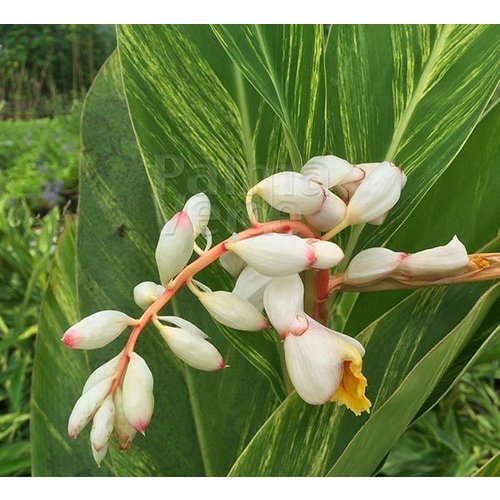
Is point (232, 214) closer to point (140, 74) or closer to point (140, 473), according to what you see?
point (140, 74)

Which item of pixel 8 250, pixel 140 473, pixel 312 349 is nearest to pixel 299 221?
pixel 312 349

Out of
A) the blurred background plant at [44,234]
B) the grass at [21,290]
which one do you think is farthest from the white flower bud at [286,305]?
the grass at [21,290]

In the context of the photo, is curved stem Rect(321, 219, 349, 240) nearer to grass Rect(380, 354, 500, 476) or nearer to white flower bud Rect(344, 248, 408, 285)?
white flower bud Rect(344, 248, 408, 285)

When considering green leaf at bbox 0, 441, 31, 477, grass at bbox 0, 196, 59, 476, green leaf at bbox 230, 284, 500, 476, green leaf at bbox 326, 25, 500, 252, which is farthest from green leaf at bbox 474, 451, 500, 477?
grass at bbox 0, 196, 59, 476

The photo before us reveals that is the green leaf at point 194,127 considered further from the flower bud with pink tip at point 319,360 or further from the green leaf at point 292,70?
the flower bud with pink tip at point 319,360
